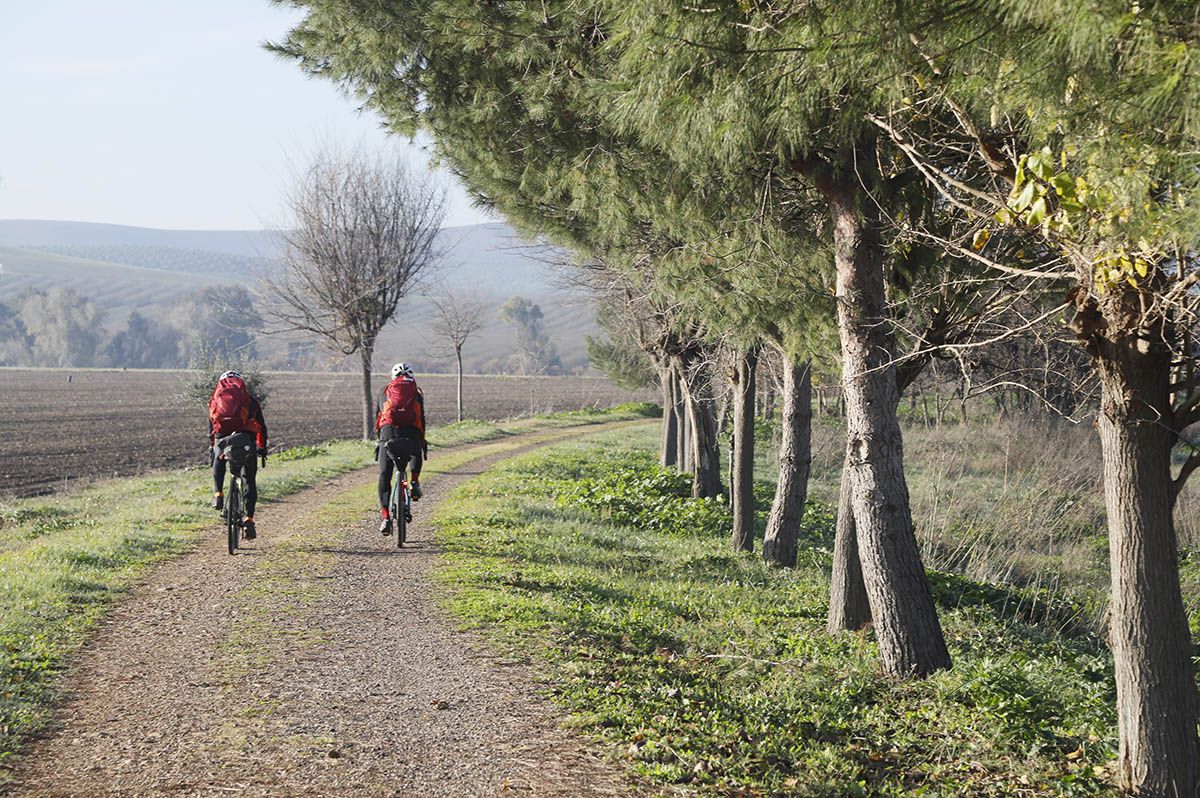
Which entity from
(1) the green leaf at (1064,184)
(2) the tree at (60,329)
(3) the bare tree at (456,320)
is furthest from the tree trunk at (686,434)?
(2) the tree at (60,329)

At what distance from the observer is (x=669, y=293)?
10.1 metres

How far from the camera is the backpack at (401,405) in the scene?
10820 mm

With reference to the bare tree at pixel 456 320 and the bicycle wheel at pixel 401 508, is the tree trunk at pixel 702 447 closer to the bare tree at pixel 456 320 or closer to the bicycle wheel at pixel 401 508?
the bicycle wheel at pixel 401 508

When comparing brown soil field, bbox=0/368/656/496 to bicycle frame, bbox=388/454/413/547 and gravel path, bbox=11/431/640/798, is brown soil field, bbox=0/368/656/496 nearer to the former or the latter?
bicycle frame, bbox=388/454/413/547

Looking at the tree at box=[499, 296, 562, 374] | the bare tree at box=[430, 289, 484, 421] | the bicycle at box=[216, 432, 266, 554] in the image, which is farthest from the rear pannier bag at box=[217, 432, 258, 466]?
the tree at box=[499, 296, 562, 374]

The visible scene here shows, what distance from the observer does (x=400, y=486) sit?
10953 mm

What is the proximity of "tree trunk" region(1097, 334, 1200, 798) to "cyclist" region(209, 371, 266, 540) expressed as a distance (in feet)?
26.6

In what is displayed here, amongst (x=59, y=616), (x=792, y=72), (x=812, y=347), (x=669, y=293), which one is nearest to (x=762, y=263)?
(x=812, y=347)

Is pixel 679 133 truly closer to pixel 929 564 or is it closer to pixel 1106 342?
pixel 1106 342

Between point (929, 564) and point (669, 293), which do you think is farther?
point (929, 564)

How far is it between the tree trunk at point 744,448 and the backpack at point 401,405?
410cm

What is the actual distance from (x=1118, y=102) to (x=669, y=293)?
639 cm

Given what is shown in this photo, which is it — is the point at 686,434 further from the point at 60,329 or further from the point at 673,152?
the point at 60,329

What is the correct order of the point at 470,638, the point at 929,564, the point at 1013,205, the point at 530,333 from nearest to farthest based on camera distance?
the point at 1013,205 → the point at 470,638 → the point at 929,564 → the point at 530,333
